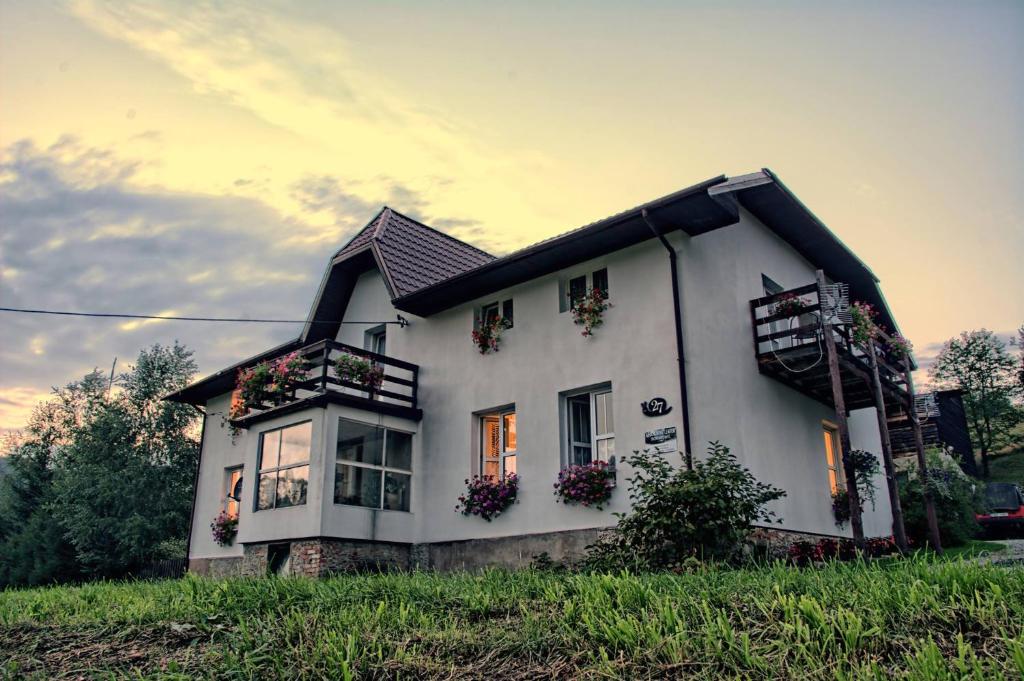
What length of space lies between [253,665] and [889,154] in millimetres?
12458

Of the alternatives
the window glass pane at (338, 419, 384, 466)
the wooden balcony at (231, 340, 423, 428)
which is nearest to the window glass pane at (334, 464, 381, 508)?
the window glass pane at (338, 419, 384, 466)

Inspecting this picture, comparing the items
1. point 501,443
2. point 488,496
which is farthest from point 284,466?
point 501,443

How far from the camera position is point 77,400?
36812 mm

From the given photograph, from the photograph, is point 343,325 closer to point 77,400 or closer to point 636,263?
point 636,263

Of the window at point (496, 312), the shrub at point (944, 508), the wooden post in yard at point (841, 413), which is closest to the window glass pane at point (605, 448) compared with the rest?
the window at point (496, 312)

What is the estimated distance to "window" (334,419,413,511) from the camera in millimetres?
15227

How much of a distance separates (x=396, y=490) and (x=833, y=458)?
8977mm

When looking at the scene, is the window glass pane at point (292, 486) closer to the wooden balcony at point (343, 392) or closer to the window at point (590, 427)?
the wooden balcony at point (343, 392)

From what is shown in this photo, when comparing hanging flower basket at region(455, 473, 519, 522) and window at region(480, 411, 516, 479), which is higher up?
window at region(480, 411, 516, 479)

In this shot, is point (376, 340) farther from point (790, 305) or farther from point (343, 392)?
point (790, 305)

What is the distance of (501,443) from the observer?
1549 cm

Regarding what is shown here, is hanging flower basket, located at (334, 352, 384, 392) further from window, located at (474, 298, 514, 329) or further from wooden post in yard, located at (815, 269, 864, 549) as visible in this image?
wooden post in yard, located at (815, 269, 864, 549)

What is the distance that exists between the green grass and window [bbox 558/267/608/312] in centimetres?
698

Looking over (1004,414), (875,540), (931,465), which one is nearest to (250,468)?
(875,540)
